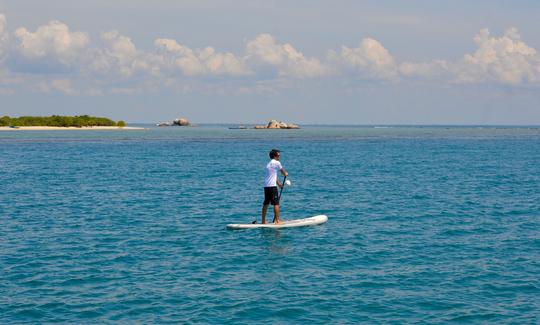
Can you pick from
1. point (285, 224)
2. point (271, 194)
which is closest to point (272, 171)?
point (271, 194)

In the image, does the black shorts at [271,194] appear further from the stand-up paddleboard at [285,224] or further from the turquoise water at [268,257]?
the turquoise water at [268,257]

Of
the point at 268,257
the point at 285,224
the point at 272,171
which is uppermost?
the point at 272,171

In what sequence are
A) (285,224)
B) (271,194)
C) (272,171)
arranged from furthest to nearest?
(285,224) < (271,194) < (272,171)

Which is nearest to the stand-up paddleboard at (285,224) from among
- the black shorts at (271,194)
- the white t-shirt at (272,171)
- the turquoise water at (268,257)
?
the turquoise water at (268,257)

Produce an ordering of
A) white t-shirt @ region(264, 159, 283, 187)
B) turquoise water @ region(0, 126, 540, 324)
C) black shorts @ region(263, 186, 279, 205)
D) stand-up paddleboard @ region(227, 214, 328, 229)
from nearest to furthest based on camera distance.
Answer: turquoise water @ region(0, 126, 540, 324), white t-shirt @ region(264, 159, 283, 187), black shorts @ region(263, 186, 279, 205), stand-up paddleboard @ region(227, 214, 328, 229)

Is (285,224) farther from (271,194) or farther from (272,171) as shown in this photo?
(272,171)

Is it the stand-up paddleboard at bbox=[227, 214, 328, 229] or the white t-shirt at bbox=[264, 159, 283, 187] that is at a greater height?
the white t-shirt at bbox=[264, 159, 283, 187]

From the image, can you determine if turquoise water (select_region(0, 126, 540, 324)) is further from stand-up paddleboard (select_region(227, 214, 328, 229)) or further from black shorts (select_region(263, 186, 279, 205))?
black shorts (select_region(263, 186, 279, 205))

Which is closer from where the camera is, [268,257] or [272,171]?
[268,257]

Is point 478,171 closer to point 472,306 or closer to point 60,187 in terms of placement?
point 60,187

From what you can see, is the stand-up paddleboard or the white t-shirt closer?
the white t-shirt

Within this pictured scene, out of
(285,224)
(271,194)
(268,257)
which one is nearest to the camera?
(268,257)

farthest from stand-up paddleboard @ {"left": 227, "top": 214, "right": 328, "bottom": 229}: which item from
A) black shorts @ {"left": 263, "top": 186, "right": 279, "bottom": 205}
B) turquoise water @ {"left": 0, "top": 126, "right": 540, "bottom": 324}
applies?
black shorts @ {"left": 263, "top": 186, "right": 279, "bottom": 205}

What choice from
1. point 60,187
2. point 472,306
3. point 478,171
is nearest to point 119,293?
point 472,306
